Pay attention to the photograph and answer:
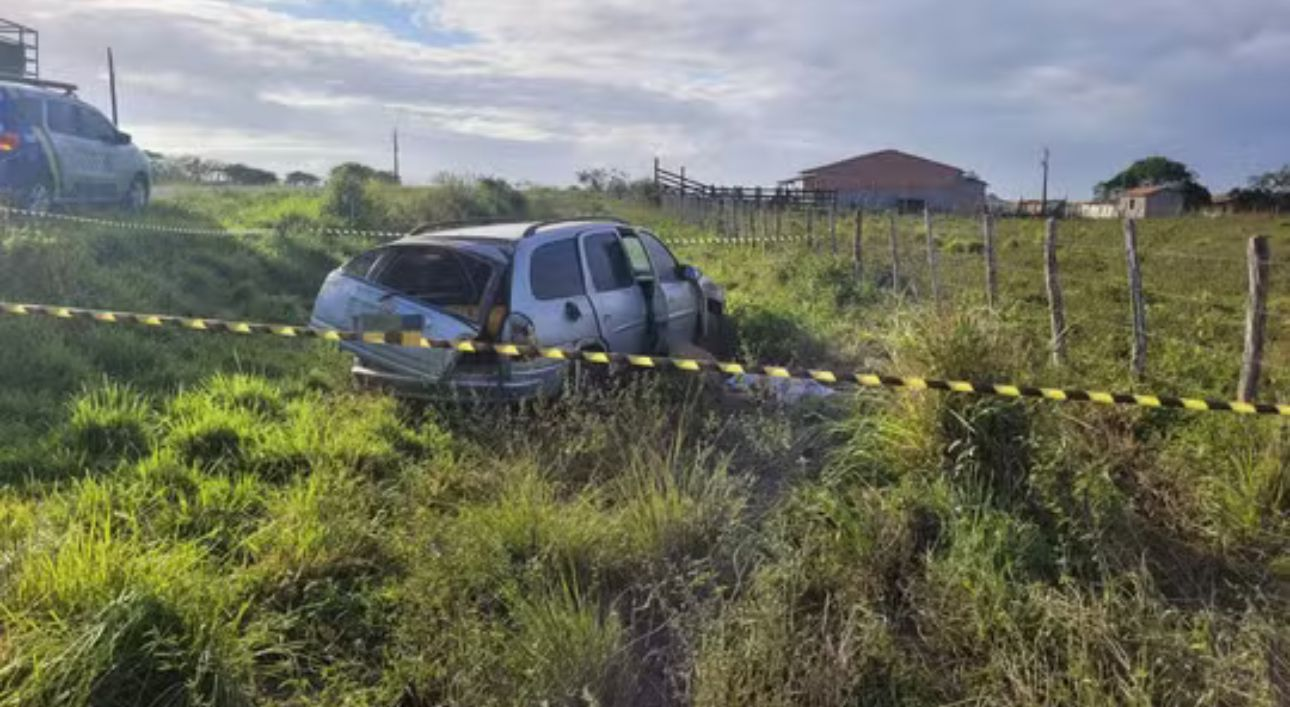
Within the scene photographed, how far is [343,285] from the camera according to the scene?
22.5 ft

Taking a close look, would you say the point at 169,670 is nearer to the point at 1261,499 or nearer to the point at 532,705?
the point at 532,705

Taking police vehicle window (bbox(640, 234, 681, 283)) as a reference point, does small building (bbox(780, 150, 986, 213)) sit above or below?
above

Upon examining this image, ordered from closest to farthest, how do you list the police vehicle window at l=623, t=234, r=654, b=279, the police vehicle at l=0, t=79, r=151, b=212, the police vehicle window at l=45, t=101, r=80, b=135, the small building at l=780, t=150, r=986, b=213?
the police vehicle window at l=623, t=234, r=654, b=279, the police vehicle at l=0, t=79, r=151, b=212, the police vehicle window at l=45, t=101, r=80, b=135, the small building at l=780, t=150, r=986, b=213

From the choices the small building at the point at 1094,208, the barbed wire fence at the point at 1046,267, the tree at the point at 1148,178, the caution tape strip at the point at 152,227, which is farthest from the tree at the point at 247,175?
the tree at the point at 1148,178

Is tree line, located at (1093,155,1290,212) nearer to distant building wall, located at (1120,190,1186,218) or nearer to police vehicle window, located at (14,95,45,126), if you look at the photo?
distant building wall, located at (1120,190,1186,218)

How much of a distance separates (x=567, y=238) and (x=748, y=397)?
1.89m

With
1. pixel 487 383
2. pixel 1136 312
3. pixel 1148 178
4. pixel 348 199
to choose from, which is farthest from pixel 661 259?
pixel 1148 178

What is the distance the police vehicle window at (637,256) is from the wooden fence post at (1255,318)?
4216mm

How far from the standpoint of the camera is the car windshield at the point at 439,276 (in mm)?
6441

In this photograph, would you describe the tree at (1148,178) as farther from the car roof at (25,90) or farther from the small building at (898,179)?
the car roof at (25,90)

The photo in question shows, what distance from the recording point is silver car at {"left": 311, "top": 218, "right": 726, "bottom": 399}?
6266mm

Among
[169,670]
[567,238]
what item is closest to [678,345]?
[567,238]

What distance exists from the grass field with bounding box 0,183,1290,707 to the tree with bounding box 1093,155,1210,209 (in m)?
74.6

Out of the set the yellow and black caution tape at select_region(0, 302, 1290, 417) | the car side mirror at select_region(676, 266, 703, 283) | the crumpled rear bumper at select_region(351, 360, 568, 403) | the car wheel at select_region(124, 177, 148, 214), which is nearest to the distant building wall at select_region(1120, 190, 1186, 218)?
the car wheel at select_region(124, 177, 148, 214)
